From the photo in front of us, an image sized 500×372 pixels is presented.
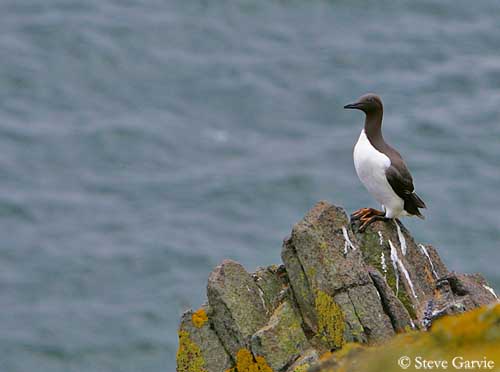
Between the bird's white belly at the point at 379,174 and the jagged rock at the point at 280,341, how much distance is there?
2899mm

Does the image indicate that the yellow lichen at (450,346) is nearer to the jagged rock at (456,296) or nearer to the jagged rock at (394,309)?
the jagged rock at (394,309)

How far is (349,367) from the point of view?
28.2 ft

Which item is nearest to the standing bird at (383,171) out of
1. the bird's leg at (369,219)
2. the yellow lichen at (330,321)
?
the bird's leg at (369,219)

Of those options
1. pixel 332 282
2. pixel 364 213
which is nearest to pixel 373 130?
pixel 364 213

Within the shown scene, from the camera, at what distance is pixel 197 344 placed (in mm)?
14398

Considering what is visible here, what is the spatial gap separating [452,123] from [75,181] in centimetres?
1694

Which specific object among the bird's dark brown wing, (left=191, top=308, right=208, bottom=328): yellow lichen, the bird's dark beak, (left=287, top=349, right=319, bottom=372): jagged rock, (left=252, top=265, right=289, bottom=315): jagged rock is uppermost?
the bird's dark beak

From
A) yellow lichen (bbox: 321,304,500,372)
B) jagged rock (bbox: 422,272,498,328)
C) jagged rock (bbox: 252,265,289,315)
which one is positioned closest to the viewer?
yellow lichen (bbox: 321,304,500,372)

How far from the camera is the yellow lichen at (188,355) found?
1436 centimetres

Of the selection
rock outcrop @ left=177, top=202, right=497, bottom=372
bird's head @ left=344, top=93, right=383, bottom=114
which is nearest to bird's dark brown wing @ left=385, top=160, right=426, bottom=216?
bird's head @ left=344, top=93, right=383, bottom=114

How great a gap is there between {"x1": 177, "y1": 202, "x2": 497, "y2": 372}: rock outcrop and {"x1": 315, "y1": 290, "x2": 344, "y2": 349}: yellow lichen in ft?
0.04
